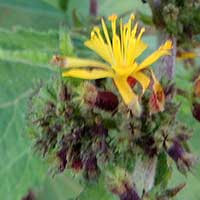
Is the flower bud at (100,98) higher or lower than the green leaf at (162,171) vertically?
higher

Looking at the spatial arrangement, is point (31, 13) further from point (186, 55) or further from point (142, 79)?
point (142, 79)

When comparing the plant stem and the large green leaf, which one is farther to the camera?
the plant stem

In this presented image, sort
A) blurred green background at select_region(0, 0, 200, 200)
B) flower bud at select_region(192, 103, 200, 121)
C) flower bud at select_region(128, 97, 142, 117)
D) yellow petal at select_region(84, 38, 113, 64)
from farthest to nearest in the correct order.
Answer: blurred green background at select_region(0, 0, 200, 200) → flower bud at select_region(192, 103, 200, 121) → yellow petal at select_region(84, 38, 113, 64) → flower bud at select_region(128, 97, 142, 117)

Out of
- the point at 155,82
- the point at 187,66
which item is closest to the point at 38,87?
the point at 155,82

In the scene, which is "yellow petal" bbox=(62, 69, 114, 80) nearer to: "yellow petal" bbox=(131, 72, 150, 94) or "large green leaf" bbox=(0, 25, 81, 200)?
"yellow petal" bbox=(131, 72, 150, 94)

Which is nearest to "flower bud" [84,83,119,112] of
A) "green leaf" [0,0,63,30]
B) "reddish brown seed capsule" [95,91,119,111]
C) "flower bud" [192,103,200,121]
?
"reddish brown seed capsule" [95,91,119,111]

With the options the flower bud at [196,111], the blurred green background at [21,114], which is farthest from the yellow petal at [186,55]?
the flower bud at [196,111]

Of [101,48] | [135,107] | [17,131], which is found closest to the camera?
[135,107]

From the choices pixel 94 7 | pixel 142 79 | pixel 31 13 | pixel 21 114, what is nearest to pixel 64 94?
pixel 142 79

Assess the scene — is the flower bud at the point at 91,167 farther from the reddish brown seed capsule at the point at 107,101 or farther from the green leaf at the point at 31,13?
the green leaf at the point at 31,13
